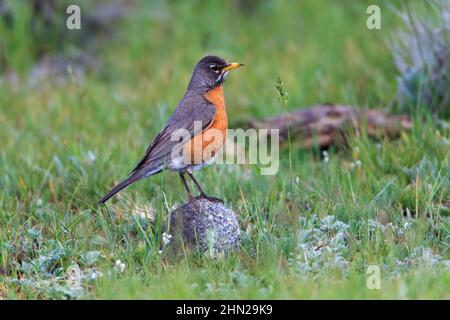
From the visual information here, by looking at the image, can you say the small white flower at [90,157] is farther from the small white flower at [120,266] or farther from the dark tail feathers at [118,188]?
the small white flower at [120,266]

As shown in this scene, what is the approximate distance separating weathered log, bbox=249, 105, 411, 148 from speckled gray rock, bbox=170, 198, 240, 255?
2.14 m

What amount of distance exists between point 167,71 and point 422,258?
5.54 m

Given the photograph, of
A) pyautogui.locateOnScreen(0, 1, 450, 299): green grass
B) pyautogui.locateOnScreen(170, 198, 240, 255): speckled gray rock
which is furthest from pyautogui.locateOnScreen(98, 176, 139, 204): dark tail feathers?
pyautogui.locateOnScreen(170, 198, 240, 255): speckled gray rock

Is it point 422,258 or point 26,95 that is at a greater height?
point 26,95

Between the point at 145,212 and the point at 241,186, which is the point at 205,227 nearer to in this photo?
the point at 145,212

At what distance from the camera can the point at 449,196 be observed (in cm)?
601

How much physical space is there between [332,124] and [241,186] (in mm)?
1548

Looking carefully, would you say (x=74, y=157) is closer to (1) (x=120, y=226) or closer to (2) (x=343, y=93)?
(1) (x=120, y=226)

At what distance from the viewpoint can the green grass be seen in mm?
4863

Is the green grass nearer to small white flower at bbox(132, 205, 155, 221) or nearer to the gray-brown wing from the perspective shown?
small white flower at bbox(132, 205, 155, 221)

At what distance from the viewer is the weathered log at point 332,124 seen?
7539mm

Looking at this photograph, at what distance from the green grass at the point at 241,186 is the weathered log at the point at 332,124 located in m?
0.16

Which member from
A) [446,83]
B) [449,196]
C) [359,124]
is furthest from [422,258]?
[446,83]

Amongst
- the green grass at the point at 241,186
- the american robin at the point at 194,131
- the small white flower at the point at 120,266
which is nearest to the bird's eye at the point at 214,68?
the american robin at the point at 194,131
